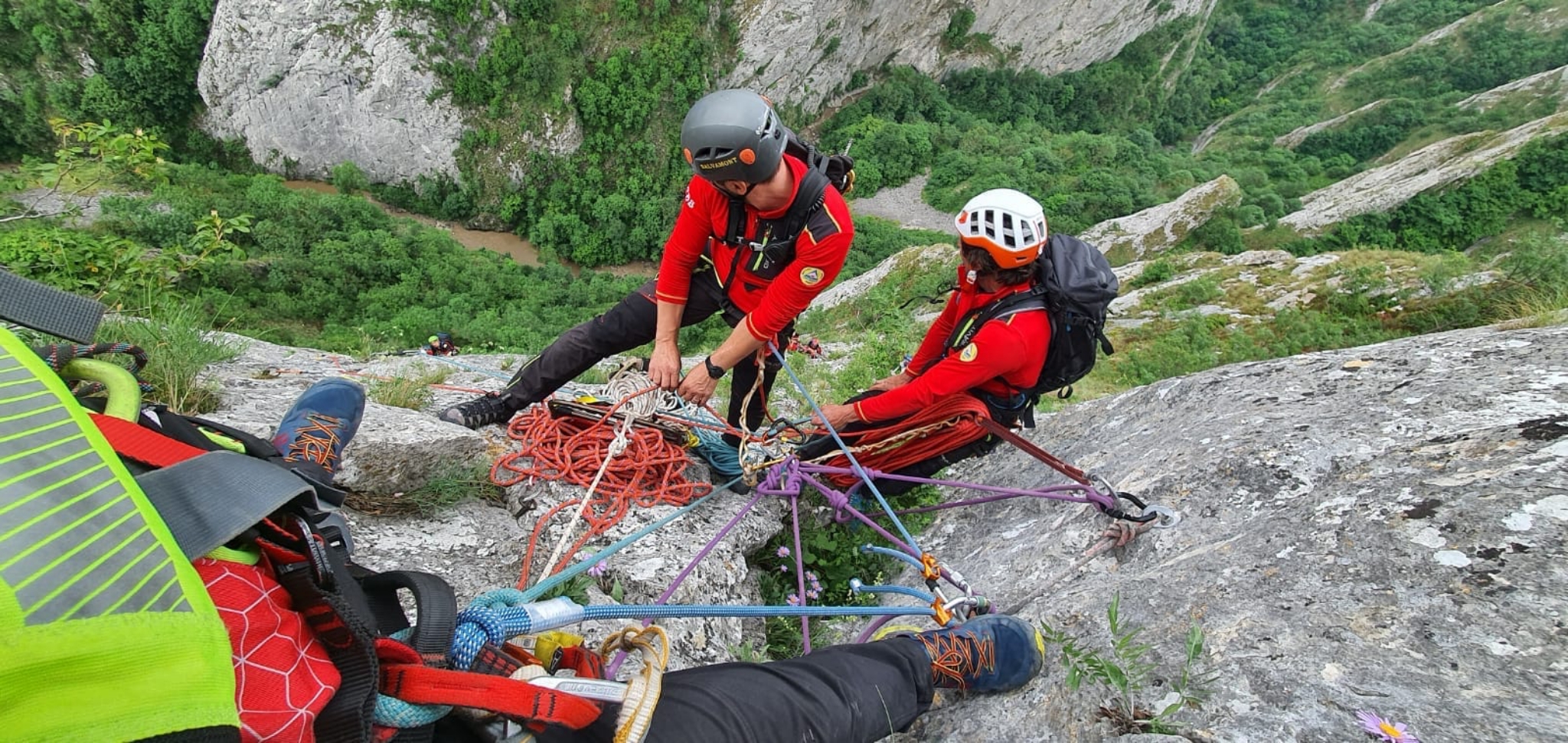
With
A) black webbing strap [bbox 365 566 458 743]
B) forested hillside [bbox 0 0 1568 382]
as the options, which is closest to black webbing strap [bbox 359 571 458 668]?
black webbing strap [bbox 365 566 458 743]

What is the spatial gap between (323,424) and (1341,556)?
3.23m

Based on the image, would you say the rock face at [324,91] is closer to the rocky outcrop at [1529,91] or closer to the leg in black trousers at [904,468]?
the leg in black trousers at [904,468]

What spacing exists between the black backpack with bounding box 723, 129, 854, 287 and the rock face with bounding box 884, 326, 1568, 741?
1700 mm

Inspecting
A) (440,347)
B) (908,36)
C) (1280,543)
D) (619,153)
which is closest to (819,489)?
(1280,543)

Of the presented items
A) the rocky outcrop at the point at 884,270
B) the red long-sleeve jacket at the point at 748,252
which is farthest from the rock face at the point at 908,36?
the red long-sleeve jacket at the point at 748,252

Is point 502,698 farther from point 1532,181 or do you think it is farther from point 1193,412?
point 1532,181

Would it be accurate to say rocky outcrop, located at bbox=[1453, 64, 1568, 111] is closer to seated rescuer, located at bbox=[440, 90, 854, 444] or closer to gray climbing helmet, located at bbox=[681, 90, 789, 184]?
seated rescuer, located at bbox=[440, 90, 854, 444]

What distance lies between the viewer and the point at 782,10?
31703mm

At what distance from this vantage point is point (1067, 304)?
3061mm

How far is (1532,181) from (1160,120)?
3448cm

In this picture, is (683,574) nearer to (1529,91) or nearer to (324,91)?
(324,91)

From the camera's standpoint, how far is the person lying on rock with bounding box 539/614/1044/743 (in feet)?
4.74

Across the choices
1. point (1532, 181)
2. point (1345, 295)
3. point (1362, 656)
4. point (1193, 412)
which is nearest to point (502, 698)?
point (1362, 656)

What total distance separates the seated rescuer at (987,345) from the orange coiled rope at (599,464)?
0.69 meters
